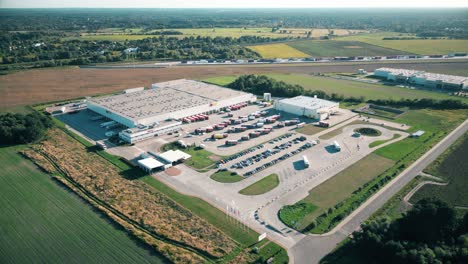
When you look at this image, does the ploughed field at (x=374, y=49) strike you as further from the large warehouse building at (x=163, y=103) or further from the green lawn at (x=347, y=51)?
the large warehouse building at (x=163, y=103)

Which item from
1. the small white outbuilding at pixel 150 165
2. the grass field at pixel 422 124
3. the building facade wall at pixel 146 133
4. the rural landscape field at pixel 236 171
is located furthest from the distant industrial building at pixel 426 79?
the small white outbuilding at pixel 150 165

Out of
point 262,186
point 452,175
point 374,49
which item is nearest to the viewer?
point 262,186

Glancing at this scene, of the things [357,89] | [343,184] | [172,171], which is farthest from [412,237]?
[357,89]

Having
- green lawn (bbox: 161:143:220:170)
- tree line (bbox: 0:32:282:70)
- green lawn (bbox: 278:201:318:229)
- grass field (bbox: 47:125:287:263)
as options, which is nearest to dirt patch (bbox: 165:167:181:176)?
green lawn (bbox: 161:143:220:170)

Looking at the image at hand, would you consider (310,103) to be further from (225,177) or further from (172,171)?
(172,171)

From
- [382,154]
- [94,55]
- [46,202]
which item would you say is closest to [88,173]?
[46,202]

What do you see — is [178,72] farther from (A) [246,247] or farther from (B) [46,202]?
(A) [246,247]
